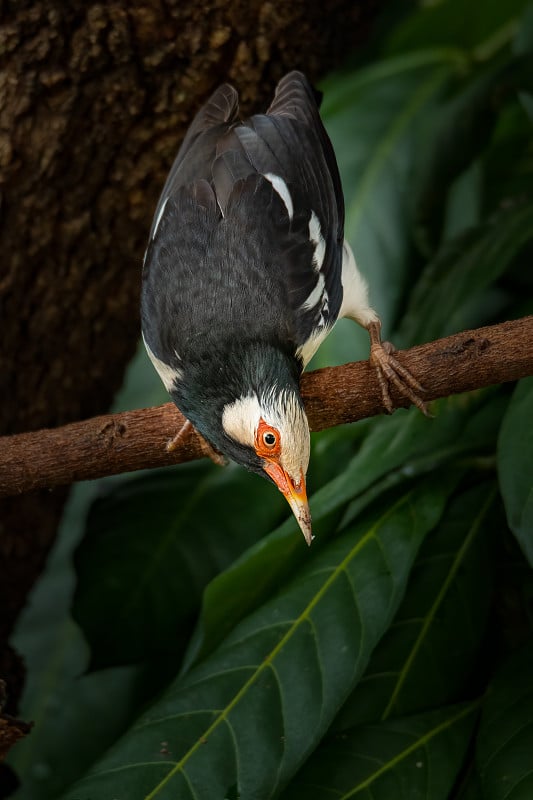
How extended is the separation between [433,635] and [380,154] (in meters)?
1.71

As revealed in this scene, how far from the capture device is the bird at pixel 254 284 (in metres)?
2.04

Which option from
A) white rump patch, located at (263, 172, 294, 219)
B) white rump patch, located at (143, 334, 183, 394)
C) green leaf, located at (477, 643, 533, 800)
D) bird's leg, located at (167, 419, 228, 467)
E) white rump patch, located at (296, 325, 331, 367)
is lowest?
green leaf, located at (477, 643, 533, 800)

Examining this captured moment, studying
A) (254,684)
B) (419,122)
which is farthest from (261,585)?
(419,122)

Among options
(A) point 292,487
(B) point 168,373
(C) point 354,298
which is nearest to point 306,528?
(A) point 292,487

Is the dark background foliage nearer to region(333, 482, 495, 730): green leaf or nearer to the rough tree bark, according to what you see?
region(333, 482, 495, 730): green leaf

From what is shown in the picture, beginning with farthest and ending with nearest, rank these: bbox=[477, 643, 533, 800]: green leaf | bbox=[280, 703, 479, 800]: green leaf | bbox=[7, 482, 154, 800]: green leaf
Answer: bbox=[7, 482, 154, 800]: green leaf < bbox=[280, 703, 479, 800]: green leaf < bbox=[477, 643, 533, 800]: green leaf

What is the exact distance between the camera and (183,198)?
2.41m

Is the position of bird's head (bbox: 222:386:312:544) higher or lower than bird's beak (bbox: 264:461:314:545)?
higher

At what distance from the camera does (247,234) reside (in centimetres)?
230

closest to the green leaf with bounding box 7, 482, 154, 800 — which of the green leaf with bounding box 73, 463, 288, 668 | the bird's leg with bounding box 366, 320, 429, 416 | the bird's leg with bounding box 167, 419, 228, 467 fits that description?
the green leaf with bounding box 73, 463, 288, 668

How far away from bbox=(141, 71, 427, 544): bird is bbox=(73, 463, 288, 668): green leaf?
2.01ft

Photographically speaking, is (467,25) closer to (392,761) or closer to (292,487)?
(292,487)

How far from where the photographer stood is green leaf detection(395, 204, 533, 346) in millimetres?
2592

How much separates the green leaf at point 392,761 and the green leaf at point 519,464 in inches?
20.5
